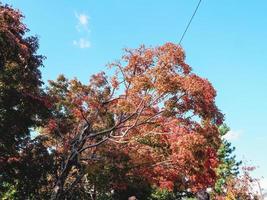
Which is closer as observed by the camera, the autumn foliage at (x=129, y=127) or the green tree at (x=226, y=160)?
the autumn foliage at (x=129, y=127)

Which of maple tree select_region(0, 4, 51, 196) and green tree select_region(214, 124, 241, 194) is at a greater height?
green tree select_region(214, 124, 241, 194)

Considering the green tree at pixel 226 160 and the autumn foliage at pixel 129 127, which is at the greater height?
the green tree at pixel 226 160

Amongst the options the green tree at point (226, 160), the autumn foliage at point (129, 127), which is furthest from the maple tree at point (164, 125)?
the green tree at point (226, 160)

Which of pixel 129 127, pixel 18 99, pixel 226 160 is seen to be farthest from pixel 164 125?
pixel 226 160

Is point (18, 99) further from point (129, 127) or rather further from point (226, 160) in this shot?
point (226, 160)

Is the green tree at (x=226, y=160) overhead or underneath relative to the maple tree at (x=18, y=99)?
overhead

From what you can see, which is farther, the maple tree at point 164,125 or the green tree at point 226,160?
the green tree at point 226,160

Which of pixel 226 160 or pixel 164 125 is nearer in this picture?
pixel 164 125

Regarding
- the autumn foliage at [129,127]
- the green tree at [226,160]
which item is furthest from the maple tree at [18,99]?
the green tree at [226,160]

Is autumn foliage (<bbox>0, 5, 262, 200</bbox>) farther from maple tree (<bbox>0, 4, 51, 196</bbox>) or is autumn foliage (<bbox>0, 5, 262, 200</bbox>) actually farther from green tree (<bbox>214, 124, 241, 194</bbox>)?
green tree (<bbox>214, 124, 241, 194</bbox>)

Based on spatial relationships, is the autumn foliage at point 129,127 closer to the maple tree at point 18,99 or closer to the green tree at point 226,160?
the maple tree at point 18,99

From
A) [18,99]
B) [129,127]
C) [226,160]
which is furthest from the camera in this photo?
[226,160]

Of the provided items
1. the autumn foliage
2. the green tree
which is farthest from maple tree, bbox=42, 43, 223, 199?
the green tree

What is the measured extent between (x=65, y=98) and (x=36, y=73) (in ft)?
25.0
